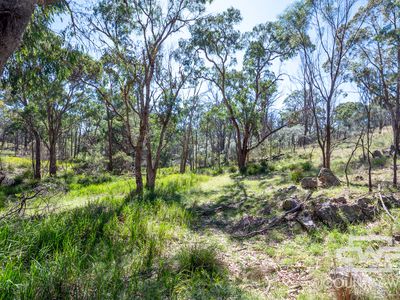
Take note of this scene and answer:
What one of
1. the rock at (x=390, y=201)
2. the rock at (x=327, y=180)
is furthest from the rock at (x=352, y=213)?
the rock at (x=327, y=180)

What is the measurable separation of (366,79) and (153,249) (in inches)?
590

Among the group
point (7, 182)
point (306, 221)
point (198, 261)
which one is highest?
point (7, 182)

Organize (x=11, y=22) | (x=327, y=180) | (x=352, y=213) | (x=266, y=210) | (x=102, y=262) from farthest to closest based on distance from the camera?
(x=327, y=180), (x=266, y=210), (x=352, y=213), (x=102, y=262), (x=11, y=22)

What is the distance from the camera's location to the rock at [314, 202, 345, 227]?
4699 millimetres

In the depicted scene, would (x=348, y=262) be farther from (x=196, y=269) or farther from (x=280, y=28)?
(x=280, y=28)

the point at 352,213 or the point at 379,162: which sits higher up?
the point at 379,162

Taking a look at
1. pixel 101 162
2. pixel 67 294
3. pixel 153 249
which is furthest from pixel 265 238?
pixel 101 162

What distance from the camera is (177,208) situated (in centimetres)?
622

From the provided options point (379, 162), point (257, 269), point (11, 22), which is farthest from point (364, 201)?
point (379, 162)

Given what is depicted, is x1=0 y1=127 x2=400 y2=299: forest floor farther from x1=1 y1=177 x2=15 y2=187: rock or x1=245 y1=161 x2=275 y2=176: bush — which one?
x1=1 y1=177 x2=15 y2=187: rock

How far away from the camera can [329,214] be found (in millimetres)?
4840

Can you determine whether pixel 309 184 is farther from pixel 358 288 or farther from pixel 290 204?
pixel 358 288

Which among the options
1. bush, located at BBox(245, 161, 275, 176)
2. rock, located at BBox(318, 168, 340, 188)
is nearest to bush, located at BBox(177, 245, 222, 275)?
rock, located at BBox(318, 168, 340, 188)

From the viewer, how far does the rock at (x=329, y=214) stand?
15.4ft
